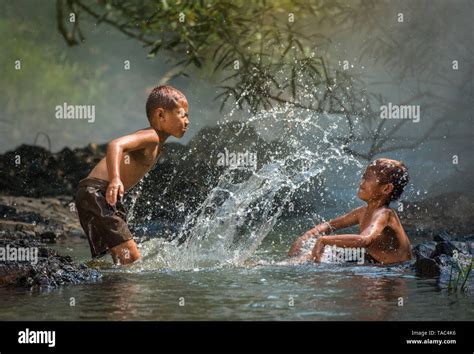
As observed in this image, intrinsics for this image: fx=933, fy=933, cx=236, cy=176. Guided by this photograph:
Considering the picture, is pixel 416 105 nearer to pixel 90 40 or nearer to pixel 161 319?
pixel 90 40

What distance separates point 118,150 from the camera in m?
5.46

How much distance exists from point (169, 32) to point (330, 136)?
1.73 m

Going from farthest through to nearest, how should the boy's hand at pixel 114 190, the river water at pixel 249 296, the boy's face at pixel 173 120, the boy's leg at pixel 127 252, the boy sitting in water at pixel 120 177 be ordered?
the boy's face at pixel 173 120
the boy's leg at pixel 127 252
the boy sitting in water at pixel 120 177
the boy's hand at pixel 114 190
the river water at pixel 249 296

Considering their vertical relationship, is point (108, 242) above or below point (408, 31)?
below

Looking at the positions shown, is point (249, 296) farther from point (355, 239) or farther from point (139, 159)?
point (139, 159)

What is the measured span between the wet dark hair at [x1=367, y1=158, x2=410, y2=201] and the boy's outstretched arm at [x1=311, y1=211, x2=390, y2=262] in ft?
0.65

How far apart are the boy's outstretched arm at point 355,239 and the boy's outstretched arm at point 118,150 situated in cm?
120

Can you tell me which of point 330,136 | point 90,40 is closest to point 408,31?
point 330,136

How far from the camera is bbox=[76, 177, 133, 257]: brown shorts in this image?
5551 millimetres

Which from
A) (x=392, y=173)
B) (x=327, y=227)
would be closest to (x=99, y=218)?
(x=327, y=227)

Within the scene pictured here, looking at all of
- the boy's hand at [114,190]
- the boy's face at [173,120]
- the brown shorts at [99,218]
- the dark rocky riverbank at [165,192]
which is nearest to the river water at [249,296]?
the brown shorts at [99,218]

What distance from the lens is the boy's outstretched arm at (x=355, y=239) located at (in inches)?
219

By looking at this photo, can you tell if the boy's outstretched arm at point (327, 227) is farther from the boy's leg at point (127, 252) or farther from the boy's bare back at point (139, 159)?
the boy's bare back at point (139, 159)
